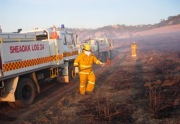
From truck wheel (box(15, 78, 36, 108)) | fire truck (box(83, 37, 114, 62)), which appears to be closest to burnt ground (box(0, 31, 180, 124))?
truck wheel (box(15, 78, 36, 108))

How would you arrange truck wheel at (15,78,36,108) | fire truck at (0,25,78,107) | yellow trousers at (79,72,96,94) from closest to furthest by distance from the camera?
1. fire truck at (0,25,78,107)
2. truck wheel at (15,78,36,108)
3. yellow trousers at (79,72,96,94)

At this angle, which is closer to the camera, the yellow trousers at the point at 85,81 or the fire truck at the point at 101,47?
the yellow trousers at the point at 85,81

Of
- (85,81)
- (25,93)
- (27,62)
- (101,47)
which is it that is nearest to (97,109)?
(85,81)

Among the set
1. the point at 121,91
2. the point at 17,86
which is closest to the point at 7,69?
the point at 17,86

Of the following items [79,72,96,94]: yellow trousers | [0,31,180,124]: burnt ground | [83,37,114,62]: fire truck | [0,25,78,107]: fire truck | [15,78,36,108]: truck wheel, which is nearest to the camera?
[0,31,180,124]: burnt ground

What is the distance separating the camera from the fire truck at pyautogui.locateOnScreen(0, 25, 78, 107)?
23.3ft

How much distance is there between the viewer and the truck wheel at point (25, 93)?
7.55 metres

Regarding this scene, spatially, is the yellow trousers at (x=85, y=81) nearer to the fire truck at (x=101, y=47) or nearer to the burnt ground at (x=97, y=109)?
the burnt ground at (x=97, y=109)

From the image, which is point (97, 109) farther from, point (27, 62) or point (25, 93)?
point (27, 62)

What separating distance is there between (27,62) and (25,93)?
3.55 feet

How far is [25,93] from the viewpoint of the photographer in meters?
8.00

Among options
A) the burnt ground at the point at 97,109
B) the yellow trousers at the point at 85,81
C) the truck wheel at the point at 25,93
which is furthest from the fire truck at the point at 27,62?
the yellow trousers at the point at 85,81

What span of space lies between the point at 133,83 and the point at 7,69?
5606 millimetres

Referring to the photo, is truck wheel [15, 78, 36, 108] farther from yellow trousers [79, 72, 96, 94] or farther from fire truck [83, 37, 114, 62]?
fire truck [83, 37, 114, 62]
